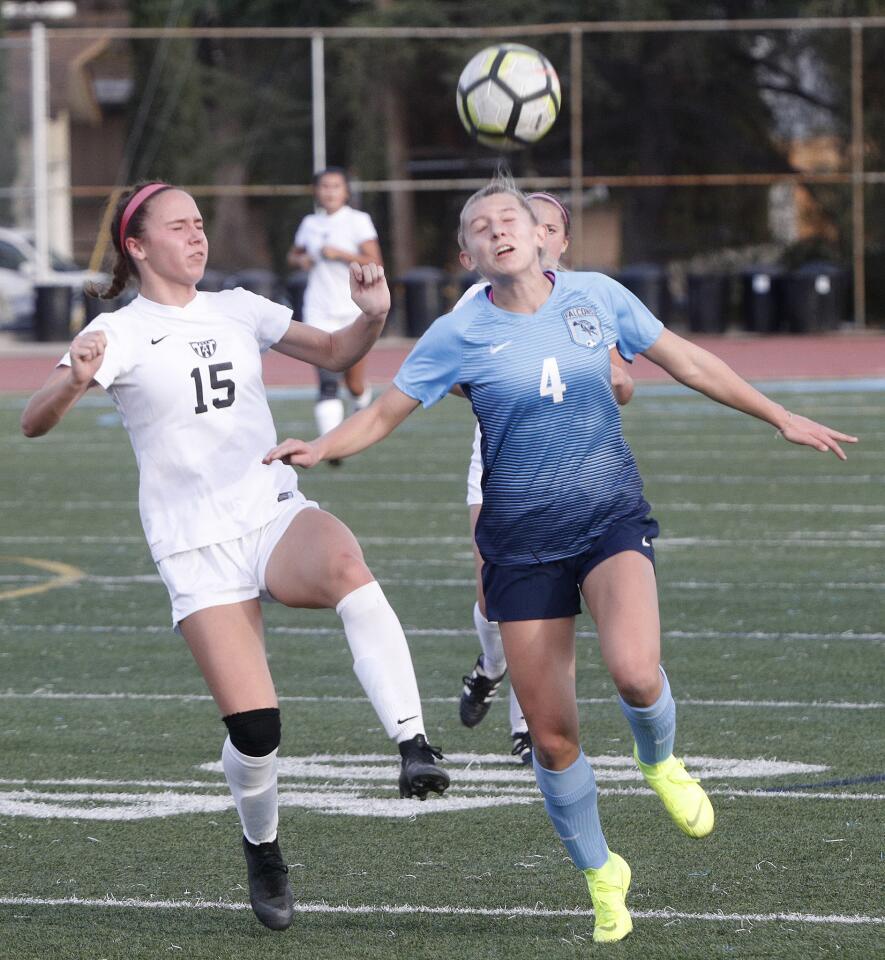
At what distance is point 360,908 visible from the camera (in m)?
5.07

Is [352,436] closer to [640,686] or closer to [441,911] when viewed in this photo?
[640,686]

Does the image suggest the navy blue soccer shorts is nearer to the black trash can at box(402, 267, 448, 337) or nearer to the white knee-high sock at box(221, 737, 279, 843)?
the white knee-high sock at box(221, 737, 279, 843)

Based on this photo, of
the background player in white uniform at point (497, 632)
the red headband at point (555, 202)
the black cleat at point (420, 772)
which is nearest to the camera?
the black cleat at point (420, 772)

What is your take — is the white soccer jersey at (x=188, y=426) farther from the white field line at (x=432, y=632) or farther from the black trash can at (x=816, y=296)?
the black trash can at (x=816, y=296)

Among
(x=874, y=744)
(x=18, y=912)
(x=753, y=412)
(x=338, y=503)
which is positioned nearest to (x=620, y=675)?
(x=753, y=412)

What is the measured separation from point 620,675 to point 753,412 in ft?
2.73

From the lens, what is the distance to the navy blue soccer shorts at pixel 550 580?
16.1ft

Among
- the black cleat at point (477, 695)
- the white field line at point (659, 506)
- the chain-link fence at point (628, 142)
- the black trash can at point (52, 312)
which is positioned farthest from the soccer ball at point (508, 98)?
the black trash can at point (52, 312)

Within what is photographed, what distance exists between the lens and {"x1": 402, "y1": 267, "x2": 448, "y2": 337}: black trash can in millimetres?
30844

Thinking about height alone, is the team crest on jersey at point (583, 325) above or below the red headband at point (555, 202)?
below

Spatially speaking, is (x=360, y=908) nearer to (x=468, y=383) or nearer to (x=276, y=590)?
(x=276, y=590)

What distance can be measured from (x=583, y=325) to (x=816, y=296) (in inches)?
1006

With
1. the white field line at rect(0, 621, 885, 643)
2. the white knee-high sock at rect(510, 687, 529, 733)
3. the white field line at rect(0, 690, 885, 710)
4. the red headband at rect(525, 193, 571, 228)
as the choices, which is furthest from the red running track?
Result: the red headband at rect(525, 193, 571, 228)

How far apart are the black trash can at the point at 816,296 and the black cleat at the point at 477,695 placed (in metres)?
23.6
